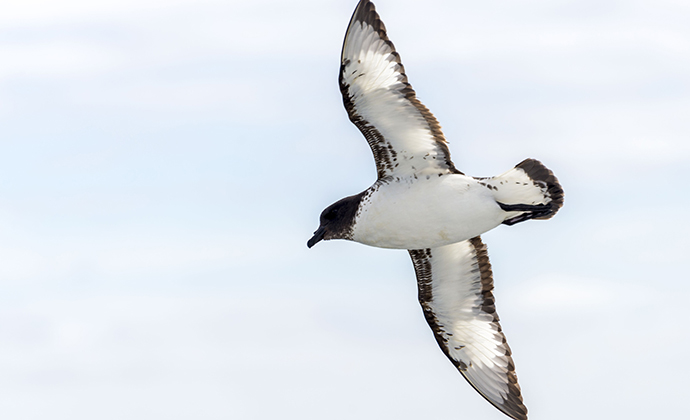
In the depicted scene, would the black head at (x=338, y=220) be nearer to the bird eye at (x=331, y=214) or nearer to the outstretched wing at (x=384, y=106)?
the bird eye at (x=331, y=214)

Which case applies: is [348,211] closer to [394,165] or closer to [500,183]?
[394,165]

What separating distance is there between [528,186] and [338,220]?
271 centimetres

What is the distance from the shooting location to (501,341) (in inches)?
612

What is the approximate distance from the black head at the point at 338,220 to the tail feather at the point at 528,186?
1916 mm

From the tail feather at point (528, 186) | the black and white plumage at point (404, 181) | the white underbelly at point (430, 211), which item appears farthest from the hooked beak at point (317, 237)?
the tail feather at point (528, 186)

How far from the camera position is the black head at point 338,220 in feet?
46.3

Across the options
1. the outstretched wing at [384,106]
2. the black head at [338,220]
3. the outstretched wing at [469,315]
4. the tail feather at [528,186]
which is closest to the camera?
the outstretched wing at [384,106]

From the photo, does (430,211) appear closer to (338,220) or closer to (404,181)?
(404,181)

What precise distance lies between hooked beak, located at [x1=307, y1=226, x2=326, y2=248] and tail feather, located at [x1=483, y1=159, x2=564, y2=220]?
8.19ft

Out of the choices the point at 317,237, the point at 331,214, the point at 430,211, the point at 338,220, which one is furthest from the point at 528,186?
the point at 317,237

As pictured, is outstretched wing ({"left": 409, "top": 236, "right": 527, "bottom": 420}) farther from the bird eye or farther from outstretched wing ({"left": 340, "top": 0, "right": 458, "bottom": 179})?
outstretched wing ({"left": 340, "top": 0, "right": 458, "bottom": 179})

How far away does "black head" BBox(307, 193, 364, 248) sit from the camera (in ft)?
46.3

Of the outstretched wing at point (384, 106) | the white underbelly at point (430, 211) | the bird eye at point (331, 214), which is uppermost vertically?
the outstretched wing at point (384, 106)

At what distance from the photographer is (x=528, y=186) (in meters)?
13.7
